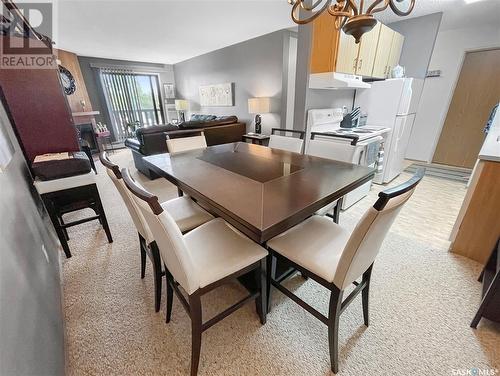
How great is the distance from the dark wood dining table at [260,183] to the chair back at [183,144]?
0.30 m

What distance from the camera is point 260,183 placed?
4.36 feet

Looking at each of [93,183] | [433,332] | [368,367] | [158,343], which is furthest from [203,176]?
[433,332]

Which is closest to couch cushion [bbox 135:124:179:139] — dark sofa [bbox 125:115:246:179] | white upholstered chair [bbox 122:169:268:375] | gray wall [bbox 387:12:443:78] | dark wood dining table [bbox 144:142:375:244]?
dark sofa [bbox 125:115:246:179]

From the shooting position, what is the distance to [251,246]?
1.20 metres

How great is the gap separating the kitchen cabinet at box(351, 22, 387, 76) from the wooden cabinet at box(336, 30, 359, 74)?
0.29 feet

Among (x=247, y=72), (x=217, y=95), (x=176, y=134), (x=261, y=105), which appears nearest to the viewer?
(x=176, y=134)

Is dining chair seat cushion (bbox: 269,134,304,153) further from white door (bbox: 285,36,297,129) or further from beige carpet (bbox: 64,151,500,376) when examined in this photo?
white door (bbox: 285,36,297,129)

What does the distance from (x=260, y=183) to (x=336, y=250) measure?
1.87 feet

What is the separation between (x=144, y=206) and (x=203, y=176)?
62 cm

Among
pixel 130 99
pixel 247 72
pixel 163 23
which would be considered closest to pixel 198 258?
pixel 163 23

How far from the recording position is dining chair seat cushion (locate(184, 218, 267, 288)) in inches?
41.3

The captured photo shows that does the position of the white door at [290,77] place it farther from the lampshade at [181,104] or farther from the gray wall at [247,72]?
the lampshade at [181,104]

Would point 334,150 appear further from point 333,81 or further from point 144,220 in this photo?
point 144,220

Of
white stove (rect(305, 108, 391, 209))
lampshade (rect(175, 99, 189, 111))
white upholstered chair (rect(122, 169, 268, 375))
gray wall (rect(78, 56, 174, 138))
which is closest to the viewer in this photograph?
white upholstered chair (rect(122, 169, 268, 375))
